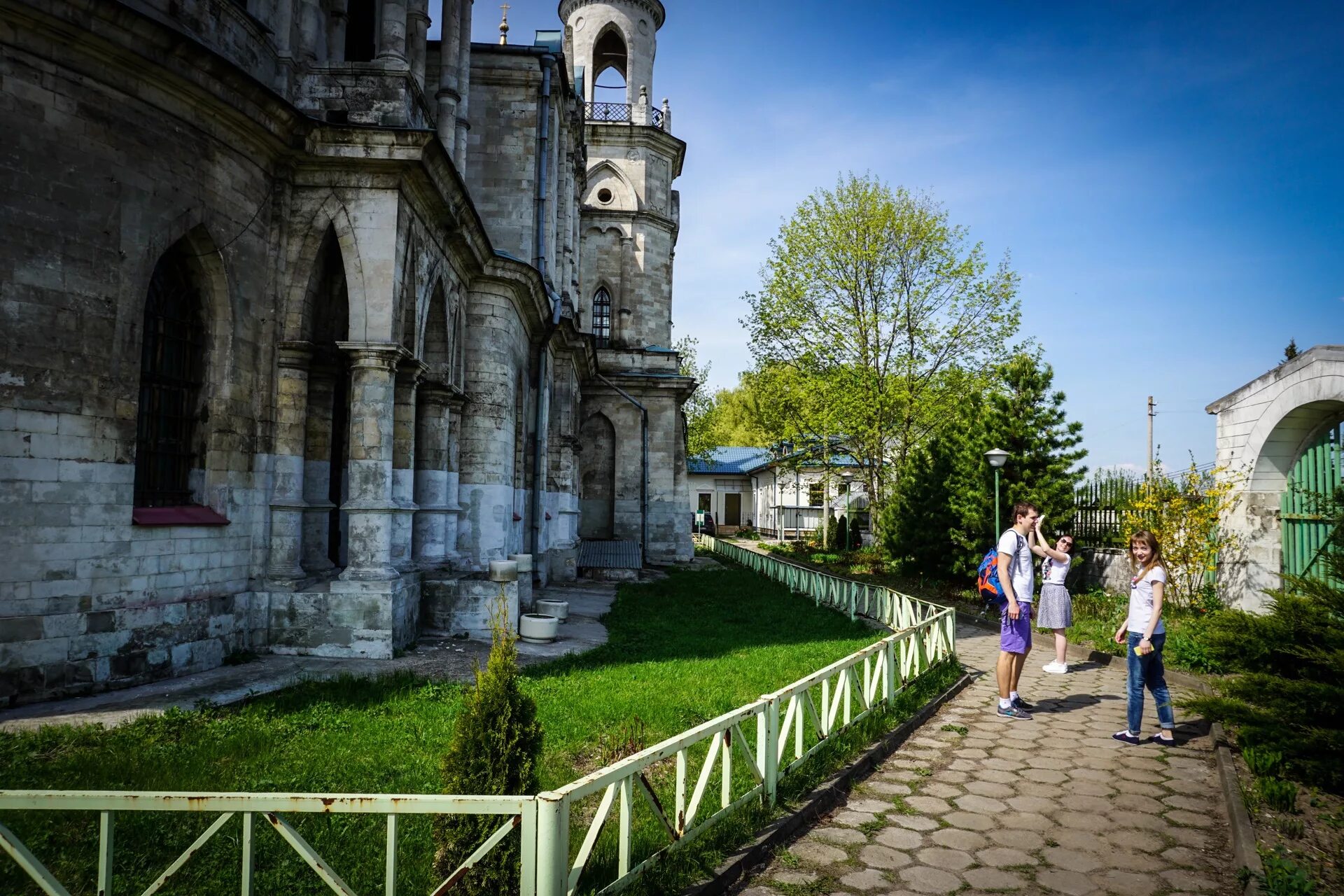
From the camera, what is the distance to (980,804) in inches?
231

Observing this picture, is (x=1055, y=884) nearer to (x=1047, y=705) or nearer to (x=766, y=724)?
(x=766, y=724)

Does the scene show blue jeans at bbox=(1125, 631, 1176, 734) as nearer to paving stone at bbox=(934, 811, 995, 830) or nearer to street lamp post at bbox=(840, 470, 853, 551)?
paving stone at bbox=(934, 811, 995, 830)

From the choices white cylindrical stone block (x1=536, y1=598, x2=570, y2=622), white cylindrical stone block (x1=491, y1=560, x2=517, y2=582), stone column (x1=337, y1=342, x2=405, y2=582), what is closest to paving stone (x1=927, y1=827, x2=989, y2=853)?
stone column (x1=337, y1=342, x2=405, y2=582)

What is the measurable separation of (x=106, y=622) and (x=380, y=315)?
14.2 feet

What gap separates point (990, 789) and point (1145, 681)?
2.29 m

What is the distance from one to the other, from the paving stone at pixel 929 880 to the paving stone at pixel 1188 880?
1192mm

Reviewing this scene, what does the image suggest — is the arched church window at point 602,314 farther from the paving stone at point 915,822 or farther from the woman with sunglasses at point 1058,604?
the paving stone at point 915,822

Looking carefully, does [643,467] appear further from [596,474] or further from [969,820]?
[969,820]

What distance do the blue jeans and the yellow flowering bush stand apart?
21.7ft

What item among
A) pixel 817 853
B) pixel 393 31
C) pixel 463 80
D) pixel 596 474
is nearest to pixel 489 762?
pixel 817 853

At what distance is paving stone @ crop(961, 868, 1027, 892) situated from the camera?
14.9 feet

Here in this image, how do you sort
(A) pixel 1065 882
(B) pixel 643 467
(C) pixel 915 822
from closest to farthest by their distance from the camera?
(A) pixel 1065 882 → (C) pixel 915 822 → (B) pixel 643 467

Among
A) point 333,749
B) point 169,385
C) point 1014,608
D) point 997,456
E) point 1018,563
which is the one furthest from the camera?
point 997,456

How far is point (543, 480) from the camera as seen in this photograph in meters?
20.0
